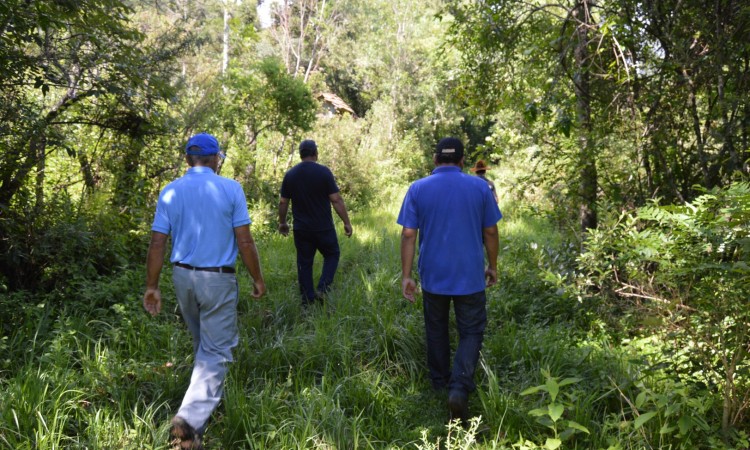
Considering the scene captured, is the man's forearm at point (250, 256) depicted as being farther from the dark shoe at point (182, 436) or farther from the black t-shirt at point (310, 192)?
the black t-shirt at point (310, 192)

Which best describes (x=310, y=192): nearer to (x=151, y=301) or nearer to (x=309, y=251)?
(x=309, y=251)

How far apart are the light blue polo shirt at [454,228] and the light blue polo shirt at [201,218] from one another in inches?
53.1

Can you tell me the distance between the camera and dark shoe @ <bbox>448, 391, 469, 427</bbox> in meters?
3.58

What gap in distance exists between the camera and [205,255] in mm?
3568

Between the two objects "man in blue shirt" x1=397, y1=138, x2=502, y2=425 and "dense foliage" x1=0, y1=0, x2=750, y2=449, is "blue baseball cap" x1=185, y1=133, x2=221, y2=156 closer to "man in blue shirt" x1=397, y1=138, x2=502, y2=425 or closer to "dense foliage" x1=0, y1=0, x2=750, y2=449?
"man in blue shirt" x1=397, y1=138, x2=502, y2=425

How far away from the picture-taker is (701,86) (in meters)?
4.84

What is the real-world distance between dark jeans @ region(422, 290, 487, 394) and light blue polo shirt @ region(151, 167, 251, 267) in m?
1.52

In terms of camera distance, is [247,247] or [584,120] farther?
[584,120]

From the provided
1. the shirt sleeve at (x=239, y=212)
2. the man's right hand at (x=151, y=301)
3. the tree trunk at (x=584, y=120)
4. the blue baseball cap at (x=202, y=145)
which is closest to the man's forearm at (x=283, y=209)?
the blue baseball cap at (x=202, y=145)

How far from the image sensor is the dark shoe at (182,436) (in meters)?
3.20

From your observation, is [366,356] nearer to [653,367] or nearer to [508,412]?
[508,412]

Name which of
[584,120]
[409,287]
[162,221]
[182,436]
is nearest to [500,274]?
[584,120]

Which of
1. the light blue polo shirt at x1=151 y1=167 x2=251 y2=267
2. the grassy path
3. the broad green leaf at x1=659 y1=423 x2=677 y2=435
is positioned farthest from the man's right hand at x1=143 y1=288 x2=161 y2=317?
the broad green leaf at x1=659 y1=423 x2=677 y2=435

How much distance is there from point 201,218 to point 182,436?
1.36 metres
